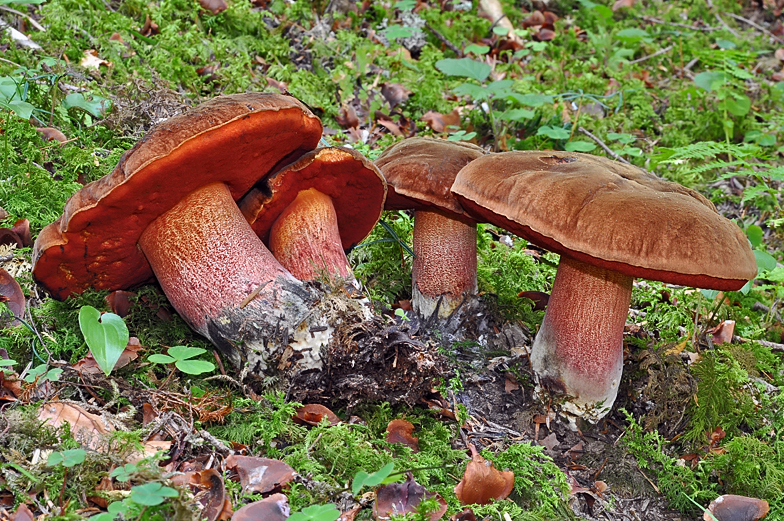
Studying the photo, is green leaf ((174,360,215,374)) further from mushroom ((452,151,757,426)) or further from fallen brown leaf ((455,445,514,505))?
mushroom ((452,151,757,426))

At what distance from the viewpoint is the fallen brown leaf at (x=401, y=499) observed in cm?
204

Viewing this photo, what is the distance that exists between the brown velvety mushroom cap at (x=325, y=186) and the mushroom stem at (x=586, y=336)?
3.31 ft

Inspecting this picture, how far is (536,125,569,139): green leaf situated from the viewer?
16.2 feet

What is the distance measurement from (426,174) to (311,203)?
1.91 ft

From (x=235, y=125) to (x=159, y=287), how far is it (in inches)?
45.8

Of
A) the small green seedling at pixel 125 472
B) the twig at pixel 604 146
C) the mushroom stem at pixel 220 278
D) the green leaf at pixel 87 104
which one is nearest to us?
the small green seedling at pixel 125 472

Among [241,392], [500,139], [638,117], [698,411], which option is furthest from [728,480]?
[638,117]

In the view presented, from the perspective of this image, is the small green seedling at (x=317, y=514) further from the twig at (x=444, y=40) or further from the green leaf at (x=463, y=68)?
the twig at (x=444, y=40)

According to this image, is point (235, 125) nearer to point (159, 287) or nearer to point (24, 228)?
point (159, 287)

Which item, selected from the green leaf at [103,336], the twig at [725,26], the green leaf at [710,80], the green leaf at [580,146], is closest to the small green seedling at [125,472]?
the green leaf at [103,336]

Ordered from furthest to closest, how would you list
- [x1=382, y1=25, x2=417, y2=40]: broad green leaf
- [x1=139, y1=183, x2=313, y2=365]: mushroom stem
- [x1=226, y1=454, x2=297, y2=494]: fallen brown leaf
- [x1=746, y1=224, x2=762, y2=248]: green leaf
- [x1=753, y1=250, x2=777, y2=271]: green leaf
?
[x1=382, y1=25, x2=417, y2=40]: broad green leaf < [x1=746, y1=224, x2=762, y2=248]: green leaf < [x1=753, y1=250, x2=777, y2=271]: green leaf < [x1=139, y1=183, x2=313, y2=365]: mushroom stem < [x1=226, y1=454, x2=297, y2=494]: fallen brown leaf

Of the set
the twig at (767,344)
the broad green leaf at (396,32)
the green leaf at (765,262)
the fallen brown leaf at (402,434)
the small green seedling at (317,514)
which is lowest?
the twig at (767,344)

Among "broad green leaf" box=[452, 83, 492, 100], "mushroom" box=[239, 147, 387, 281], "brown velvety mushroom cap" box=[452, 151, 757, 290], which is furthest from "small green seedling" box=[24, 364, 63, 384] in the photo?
"broad green leaf" box=[452, 83, 492, 100]

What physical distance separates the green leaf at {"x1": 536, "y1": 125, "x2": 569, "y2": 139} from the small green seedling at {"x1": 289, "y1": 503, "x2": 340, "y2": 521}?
12.8ft
